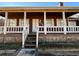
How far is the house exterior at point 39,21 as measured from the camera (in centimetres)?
1227

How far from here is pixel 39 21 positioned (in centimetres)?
1496

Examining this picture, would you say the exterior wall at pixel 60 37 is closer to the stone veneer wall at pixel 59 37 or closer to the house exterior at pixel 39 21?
the stone veneer wall at pixel 59 37

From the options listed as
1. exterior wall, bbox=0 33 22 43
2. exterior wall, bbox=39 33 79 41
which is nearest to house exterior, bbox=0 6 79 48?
exterior wall, bbox=0 33 22 43

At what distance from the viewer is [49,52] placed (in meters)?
10.1

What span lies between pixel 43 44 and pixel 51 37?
103cm

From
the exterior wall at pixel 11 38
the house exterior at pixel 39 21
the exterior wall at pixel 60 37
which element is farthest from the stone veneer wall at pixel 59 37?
the exterior wall at pixel 11 38

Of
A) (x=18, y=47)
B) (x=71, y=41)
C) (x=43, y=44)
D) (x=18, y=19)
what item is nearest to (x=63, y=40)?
(x=71, y=41)

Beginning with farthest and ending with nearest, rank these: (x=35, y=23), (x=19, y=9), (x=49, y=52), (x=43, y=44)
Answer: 1. (x=35, y=23)
2. (x=19, y=9)
3. (x=43, y=44)
4. (x=49, y=52)

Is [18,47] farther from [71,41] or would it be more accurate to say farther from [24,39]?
[71,41]

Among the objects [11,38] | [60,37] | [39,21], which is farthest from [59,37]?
[39,21]

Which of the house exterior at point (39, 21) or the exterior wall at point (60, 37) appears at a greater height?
the house exterior at point (39, 21)

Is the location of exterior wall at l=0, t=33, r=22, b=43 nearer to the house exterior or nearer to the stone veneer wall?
the house exterior

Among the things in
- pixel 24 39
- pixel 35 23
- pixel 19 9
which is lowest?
pixel 24 39

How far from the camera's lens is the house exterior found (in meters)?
12.3
